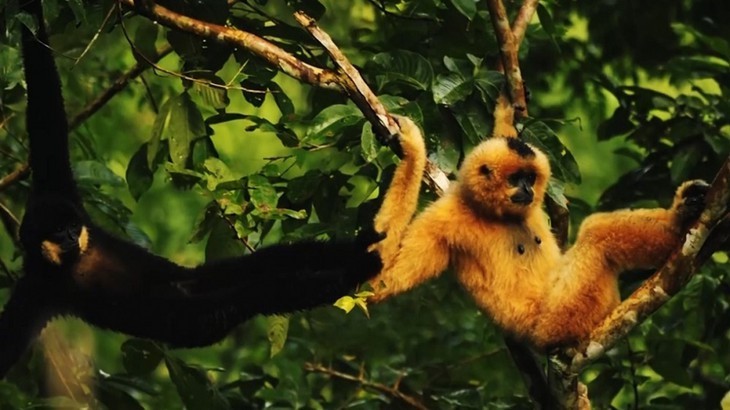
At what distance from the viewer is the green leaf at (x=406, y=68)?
7137 mm

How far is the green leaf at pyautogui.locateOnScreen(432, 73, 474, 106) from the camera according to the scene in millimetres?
6938

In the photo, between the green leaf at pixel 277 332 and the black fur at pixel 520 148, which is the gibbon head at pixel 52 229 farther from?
the black fur at pixel 520 148

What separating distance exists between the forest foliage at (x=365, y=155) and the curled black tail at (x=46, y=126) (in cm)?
26

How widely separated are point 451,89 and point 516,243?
0.91 meters

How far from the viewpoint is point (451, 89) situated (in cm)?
699

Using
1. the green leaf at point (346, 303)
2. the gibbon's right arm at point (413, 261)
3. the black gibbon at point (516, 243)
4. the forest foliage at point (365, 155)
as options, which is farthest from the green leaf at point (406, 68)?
the green leaf at point (346, 303)

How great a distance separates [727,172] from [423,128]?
6.03 feet

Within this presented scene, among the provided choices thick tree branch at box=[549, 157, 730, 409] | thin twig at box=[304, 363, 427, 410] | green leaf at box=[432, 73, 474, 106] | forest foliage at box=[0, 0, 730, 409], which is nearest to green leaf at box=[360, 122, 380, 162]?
forest foliage at box=[0, 0, 730, 409]

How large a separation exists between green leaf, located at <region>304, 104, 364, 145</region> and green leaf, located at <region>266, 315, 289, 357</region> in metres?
0.99

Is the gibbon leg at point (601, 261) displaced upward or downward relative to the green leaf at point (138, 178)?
upward

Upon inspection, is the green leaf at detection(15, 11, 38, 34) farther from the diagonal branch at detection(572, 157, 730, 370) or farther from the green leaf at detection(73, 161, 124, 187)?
the diagonal branch at detection(572, 157, 730, 370)

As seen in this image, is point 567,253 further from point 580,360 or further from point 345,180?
point 345,180

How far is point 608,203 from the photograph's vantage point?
883cm

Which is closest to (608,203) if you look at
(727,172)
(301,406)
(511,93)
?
(511,93)
